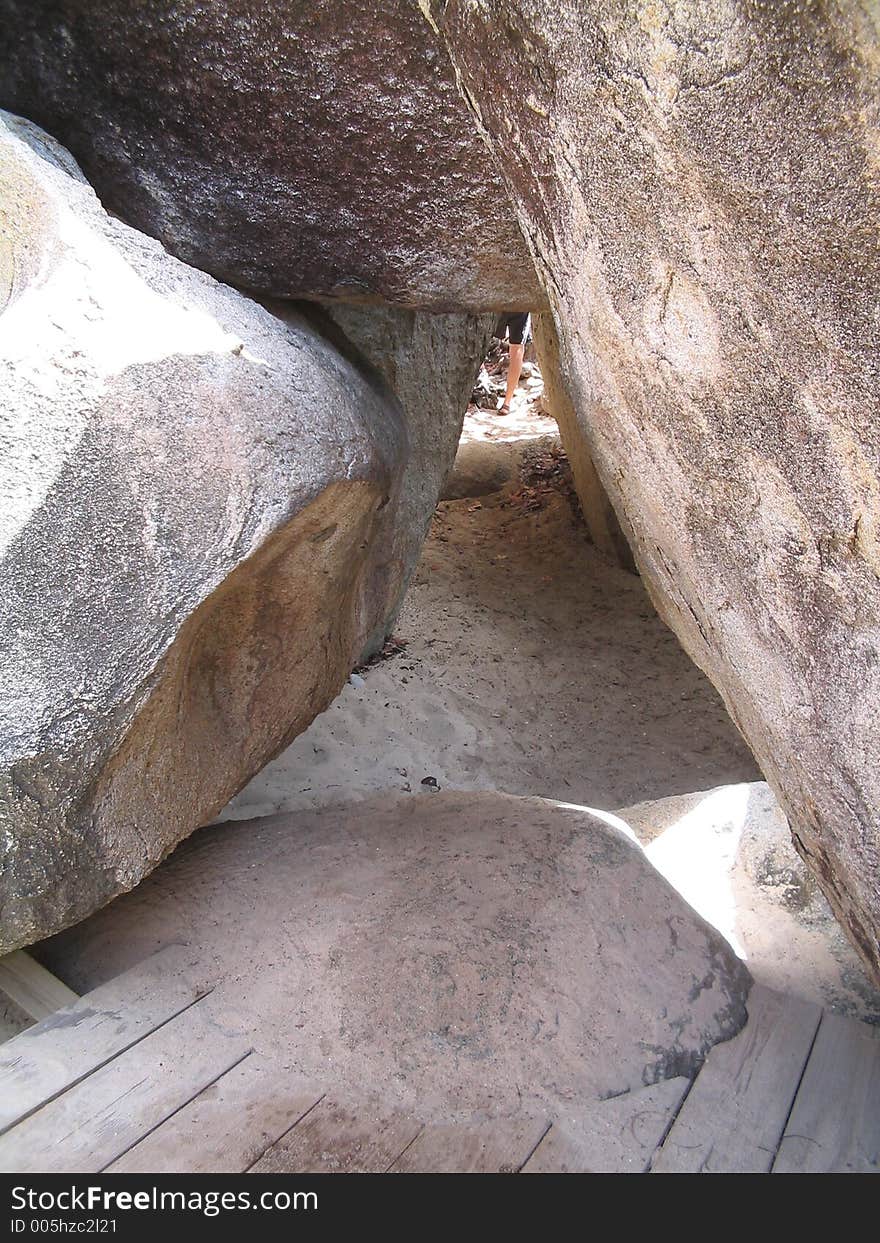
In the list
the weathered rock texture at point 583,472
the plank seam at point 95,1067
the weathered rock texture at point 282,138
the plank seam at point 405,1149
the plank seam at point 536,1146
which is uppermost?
the weathered rock texture at point 282,138

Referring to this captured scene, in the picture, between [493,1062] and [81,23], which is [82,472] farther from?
[493,1062]

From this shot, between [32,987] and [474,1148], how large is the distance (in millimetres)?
929

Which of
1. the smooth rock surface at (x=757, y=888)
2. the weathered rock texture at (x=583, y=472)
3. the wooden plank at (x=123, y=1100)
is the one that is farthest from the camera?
the weathered rock texture at (x=583, y=472)

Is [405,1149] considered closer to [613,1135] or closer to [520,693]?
[613,1135]

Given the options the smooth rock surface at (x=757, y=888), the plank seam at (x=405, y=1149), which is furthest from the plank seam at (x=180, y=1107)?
the smooth rock surface at (x=757, y=888)

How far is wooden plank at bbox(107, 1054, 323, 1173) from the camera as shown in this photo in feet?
4.65

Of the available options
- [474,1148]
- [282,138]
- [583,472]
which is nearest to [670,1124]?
[474,1148]

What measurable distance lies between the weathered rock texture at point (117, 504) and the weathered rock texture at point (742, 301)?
59cm

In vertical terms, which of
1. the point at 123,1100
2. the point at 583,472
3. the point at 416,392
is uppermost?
the point at 416,392

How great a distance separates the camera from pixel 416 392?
2.92 m

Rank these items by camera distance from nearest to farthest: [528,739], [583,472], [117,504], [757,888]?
[117,504]
[757,888]
[528,739]
[583,472]

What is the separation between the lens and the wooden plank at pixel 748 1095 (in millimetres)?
1509

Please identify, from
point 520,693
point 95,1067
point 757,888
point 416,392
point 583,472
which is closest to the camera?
point 95,1067

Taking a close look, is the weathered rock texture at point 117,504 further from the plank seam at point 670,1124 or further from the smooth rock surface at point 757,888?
the smooth rock surface at point 757,888
